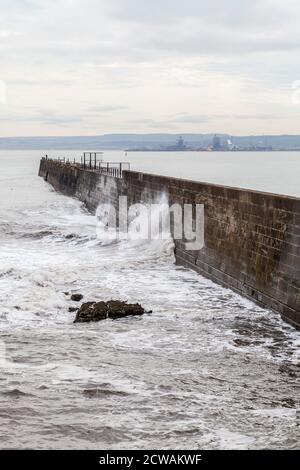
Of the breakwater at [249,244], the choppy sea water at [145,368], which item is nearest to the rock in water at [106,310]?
the choppy sea water at [145,368]

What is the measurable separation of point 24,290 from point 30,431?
6.46m

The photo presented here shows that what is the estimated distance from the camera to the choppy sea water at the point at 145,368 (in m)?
6.37

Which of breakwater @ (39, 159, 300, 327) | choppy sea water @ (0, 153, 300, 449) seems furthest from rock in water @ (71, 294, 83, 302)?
breakwater @ (39, 159, 300, 327)

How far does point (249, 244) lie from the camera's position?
12.6 metres

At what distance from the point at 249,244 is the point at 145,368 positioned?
16.5ft

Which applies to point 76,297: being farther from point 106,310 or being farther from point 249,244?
point 249,244

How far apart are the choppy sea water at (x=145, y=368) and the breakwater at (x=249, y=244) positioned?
15.1 inches

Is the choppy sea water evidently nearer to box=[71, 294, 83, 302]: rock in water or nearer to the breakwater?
box=[71, 294, 83, 302]: rock in water

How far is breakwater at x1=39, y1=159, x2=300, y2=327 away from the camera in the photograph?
10.7 meters

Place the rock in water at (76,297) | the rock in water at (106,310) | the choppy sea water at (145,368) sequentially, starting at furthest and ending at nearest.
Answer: the rock in water at (76,297), the rock in water at (106,310), the choppy sea water at (145,368)

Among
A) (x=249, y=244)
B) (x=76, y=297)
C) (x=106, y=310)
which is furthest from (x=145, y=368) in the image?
(x=249, y=244)

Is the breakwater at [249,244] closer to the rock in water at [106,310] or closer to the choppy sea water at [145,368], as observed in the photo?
the choppy sea water at [145,368]

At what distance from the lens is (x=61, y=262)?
1678 centimetres

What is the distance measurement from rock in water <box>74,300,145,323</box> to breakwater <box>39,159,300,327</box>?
2.43 meters
